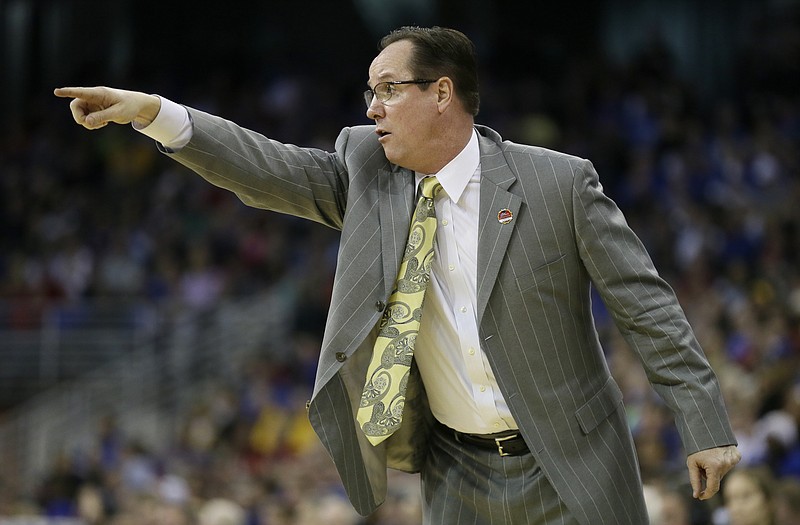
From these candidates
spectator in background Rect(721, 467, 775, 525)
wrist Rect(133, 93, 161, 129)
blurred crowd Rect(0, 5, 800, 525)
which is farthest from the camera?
blurred crowd Rect(0, 5, 800, 525)

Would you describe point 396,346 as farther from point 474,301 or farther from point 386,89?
point 386,89

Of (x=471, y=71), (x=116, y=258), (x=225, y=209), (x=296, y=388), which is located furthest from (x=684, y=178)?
(x=471, y=71)

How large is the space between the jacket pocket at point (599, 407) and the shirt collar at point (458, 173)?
0.61 meters

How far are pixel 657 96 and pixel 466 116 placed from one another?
9.79m

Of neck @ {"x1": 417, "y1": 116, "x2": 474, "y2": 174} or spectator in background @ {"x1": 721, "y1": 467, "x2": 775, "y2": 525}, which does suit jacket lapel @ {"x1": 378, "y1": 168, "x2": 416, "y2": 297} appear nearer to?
neck @ {"x1": 417, "y1": 116, "x2": 474, "y2": 174}

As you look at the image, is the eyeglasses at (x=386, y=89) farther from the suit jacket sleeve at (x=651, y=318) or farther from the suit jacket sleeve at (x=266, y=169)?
the suit jacket sleeve at (x=651, y=318)

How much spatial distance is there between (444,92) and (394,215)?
1.11 feet

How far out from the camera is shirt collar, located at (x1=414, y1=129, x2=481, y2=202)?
316cm

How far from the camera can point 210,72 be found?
53.0ft

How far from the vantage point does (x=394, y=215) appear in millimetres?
3154

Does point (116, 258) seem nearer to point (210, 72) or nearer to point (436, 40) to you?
point (210, 72)

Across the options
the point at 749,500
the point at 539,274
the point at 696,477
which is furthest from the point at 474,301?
the point at 749,500

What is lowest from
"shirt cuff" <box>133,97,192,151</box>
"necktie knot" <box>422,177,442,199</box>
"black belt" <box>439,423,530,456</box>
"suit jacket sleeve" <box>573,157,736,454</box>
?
"black belt" <box>439,423,530,456</box>

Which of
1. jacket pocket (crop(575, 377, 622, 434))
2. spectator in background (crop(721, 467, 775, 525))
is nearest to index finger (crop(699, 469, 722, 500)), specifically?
jacket pocket (crop(575, 377, 622, 434))
